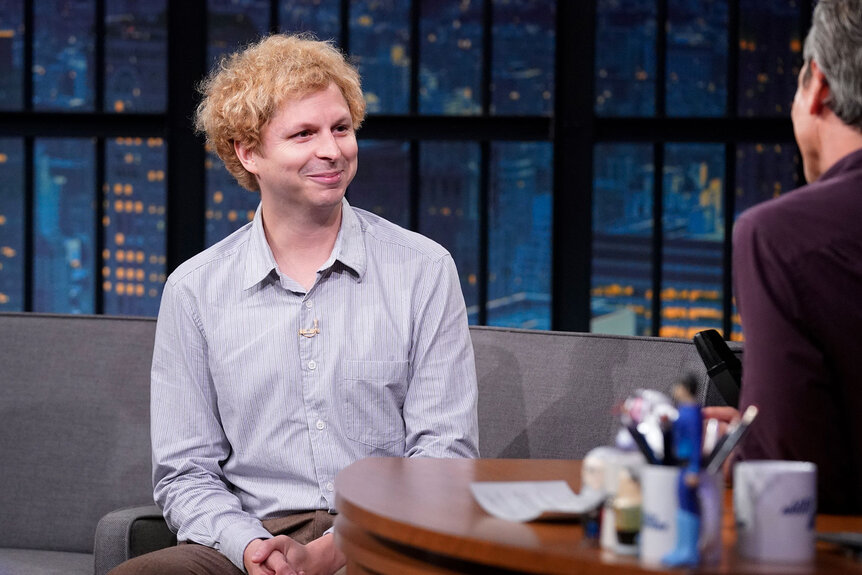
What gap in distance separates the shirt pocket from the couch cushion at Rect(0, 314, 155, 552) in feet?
2.84

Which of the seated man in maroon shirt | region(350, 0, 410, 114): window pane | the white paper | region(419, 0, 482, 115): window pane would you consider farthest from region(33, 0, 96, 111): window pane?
the seated man in maroon shirt

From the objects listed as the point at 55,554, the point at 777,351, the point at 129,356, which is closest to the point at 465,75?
the point at 129,356

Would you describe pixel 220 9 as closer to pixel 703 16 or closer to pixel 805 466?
pixel 703 16

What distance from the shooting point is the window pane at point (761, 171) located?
5172 millimetres

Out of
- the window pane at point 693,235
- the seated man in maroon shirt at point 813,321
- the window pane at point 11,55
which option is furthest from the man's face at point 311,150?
the window pane at point 11,55

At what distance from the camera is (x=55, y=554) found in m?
2.75

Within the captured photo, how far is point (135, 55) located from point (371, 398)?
3643 millimetres

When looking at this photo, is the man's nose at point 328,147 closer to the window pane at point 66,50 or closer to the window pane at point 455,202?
the window pane at point 455,202

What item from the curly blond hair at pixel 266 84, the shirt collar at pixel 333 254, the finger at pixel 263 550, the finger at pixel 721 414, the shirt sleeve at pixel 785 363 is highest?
the curly blond hair at pixel 266 84

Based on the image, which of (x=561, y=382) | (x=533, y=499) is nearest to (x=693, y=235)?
(x=561, y=382)

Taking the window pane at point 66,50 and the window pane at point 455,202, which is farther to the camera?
the window pane at point 66,50

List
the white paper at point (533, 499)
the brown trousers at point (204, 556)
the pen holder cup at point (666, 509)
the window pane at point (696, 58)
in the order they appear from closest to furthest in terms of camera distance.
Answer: the pen holder cup at point (666, 509) → the white paper at point (533, 499) → the brown trousers at point (204, 556) → the window pane at point (696, 58)

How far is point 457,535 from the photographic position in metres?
1.15

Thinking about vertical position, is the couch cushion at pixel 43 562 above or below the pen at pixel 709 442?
below
